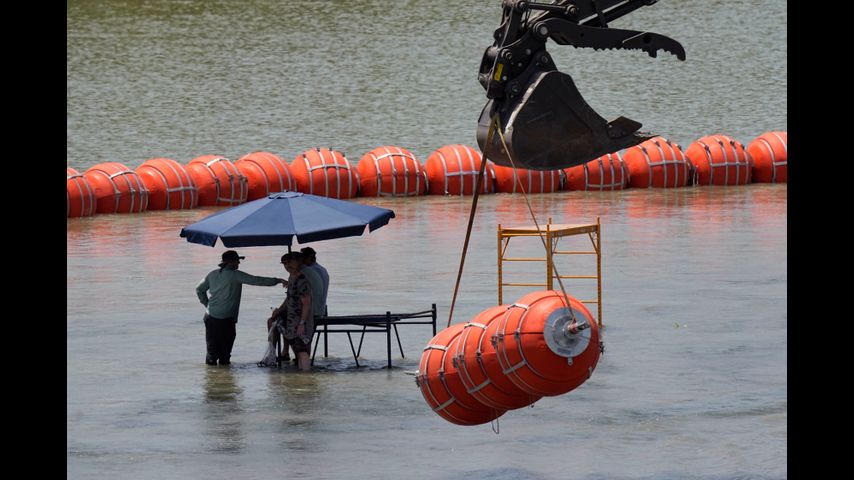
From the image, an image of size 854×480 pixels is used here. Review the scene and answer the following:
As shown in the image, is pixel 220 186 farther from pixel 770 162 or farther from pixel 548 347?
pixel 548 347

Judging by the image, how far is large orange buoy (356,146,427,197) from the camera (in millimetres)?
42812

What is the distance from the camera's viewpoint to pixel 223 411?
1769 centimetres

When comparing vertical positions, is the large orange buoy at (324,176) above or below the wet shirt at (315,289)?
above

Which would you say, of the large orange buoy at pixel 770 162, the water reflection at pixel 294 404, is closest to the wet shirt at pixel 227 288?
the water reflection at pixel 294 404

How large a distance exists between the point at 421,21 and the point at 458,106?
13.6 m

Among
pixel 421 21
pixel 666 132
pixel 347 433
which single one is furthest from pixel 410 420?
pixel 421 21

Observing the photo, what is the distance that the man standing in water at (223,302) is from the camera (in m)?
20.1

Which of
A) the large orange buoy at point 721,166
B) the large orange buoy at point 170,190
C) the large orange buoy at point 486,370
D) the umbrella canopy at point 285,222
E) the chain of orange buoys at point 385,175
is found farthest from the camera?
the large orange buoy at point 721,166

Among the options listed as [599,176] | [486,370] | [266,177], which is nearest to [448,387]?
[486,370]

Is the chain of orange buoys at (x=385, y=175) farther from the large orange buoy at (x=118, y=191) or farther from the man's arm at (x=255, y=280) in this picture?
the man's arm at (x=255, y=280)

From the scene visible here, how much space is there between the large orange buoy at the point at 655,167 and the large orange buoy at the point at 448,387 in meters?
30.6

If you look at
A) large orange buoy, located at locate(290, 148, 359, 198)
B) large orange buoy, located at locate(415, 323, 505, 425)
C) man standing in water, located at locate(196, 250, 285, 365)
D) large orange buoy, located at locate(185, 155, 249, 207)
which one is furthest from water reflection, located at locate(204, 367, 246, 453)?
large orange buoy, located at locate(290, 148, 359, 198)

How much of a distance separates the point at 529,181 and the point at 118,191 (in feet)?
34.1

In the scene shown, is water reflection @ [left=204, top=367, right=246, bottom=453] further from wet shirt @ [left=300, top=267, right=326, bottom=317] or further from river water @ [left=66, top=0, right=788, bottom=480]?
wet shirt @ [left=300, top=267, right=326, bottom=317]
